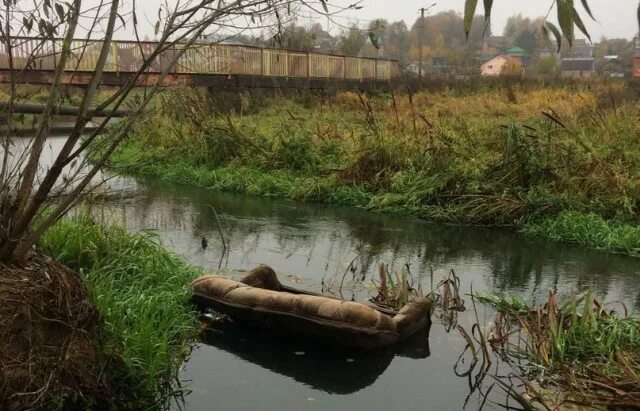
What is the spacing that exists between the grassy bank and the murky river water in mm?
462

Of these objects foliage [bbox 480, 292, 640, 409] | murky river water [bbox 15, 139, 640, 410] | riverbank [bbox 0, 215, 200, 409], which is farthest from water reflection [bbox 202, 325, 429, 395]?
foliage [bbox 480, 292, 640, 409]

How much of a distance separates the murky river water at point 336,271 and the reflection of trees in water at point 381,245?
0.02m

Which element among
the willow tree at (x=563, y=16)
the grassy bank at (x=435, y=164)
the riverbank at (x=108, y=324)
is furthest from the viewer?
the grassy bank at (x=435, y=164)

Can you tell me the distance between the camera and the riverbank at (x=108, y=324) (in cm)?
365

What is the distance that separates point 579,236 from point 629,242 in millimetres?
632

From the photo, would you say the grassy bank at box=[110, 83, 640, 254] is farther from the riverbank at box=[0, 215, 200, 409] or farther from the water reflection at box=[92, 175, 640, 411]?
the riverbank at box=[0, 215, 200, 409]

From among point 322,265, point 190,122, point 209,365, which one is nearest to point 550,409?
point 209,365

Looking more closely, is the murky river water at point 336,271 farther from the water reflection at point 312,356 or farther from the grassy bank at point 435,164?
the grassy bank at point 435,164

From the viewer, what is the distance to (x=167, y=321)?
5.03 meters

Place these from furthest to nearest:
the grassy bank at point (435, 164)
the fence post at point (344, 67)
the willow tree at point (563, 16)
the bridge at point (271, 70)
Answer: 1. the fence post at point (344, 67)
2. the bridge at point (271, 70)
3. the grassy bank at point (435, 164)
4. the willow tree at point (563, 16)

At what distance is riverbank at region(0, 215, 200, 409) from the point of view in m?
3.65

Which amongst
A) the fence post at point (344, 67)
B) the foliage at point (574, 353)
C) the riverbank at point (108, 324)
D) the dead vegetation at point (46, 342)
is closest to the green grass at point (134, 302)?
the riverbank at point (108, 324)

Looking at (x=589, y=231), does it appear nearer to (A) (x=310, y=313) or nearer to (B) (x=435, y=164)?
(B) (x=435, y=164)

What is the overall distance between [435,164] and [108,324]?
7607mm
